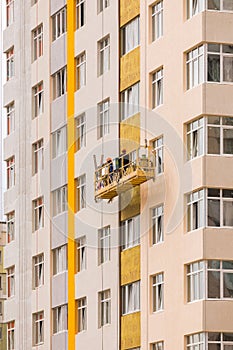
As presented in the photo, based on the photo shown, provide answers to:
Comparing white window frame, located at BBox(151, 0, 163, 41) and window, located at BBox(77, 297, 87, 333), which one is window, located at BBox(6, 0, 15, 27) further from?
window, located at BBox(77, 297, 87, 333)

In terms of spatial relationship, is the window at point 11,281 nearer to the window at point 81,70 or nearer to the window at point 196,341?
the window at point 81,70

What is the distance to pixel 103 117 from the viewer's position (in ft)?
157

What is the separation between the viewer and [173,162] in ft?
138

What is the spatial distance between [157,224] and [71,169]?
25.9 ft

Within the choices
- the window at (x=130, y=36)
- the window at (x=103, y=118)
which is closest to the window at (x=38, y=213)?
the window at (x=103, y=118)

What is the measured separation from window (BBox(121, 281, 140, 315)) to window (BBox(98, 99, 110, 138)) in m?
5.97

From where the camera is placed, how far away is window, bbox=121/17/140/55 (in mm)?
45688

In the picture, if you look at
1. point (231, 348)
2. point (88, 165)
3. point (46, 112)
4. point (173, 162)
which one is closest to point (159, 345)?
point (231, 348)

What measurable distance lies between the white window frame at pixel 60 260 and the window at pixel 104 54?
7.18 metres

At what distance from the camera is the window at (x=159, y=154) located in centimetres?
4294

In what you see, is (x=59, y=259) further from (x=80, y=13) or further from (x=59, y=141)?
(x=80, y=13)

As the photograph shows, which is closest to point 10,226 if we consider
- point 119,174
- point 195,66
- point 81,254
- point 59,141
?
point 59,141

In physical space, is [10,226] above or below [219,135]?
below

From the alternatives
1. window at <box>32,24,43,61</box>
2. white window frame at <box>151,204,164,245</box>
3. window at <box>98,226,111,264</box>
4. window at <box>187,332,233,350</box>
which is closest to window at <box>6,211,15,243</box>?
window at <box>32,24,43,61</box>
